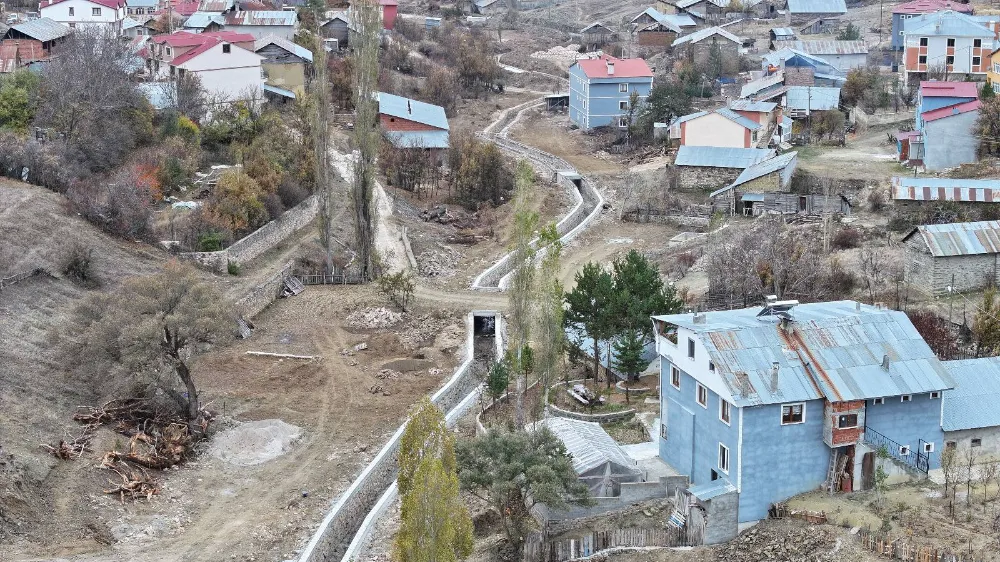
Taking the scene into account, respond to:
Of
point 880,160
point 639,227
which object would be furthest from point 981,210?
point 639,227

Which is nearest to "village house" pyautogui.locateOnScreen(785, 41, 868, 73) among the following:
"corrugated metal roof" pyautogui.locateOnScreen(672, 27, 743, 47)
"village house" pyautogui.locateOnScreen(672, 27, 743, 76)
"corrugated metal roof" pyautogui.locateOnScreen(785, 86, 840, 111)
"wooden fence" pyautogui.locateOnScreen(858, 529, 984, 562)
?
"village house" pyautogui.locateOnScreen(672, 27, 743, 76)

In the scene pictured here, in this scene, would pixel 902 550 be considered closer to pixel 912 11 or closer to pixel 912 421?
pixel 912 421

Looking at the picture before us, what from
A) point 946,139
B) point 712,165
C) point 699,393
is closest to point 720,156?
point 712,165

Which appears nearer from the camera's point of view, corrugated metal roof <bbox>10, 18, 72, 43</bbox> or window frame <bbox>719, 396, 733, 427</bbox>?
window frame <bbox>719, 396, 733, 427</bbox>

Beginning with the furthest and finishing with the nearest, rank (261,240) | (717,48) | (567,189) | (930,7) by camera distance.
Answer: (930,7), (717,48), (567,189), (261,240)

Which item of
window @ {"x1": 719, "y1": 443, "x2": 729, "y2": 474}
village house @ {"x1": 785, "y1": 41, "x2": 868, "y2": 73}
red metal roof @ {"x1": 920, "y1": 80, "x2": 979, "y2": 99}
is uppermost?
village house @ {"x1": 785, "y1": 41, "x2": 868, "y2": 73}

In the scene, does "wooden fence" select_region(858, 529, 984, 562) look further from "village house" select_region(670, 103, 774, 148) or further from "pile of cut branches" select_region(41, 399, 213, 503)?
"village house" select_region(670, 103, 774, 148)

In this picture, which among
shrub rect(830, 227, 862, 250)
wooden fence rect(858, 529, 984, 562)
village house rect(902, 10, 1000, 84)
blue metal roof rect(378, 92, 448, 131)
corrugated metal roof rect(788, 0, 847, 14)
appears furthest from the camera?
corrugated metal roof rect(788, 0, 847, 14)

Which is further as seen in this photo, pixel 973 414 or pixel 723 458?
pixel 973 414
